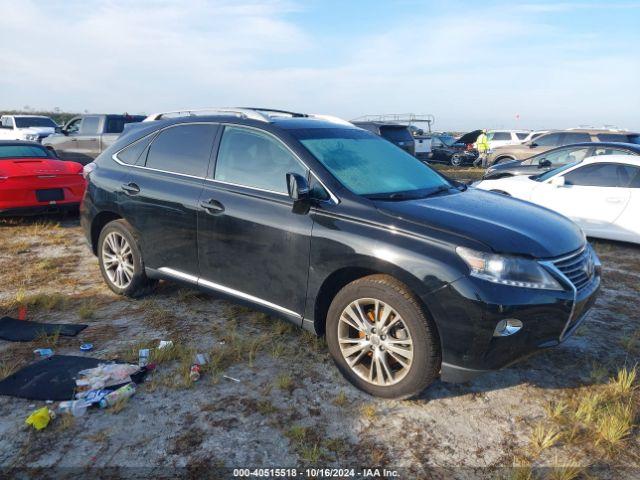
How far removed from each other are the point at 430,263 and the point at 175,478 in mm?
1747

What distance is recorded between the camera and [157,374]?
11.1ft

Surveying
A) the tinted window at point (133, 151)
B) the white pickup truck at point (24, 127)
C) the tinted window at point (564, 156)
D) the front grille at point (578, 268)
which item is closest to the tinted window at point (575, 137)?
the tinted window at point (564, 156)

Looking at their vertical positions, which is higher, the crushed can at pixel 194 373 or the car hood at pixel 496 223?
the car hood at pixel 496 223

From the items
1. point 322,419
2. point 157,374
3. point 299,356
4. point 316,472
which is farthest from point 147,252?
point 316,472

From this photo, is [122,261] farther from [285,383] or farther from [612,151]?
[612,151]

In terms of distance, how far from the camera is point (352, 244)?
313cm

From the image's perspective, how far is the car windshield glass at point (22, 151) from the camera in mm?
7886

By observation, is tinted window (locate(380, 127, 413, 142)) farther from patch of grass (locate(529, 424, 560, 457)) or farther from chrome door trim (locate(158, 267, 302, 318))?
patch of grass (locate(529, 424, 560, 457))

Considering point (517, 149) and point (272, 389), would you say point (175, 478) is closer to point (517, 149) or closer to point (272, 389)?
point (272, 389)

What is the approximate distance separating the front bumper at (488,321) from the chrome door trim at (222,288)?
3.62 feet

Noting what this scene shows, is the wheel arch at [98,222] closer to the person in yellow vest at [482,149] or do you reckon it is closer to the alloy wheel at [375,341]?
the alloy wheel at [375,341]

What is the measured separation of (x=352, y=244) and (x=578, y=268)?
1479mm

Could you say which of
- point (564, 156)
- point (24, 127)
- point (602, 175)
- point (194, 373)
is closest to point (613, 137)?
point (564, 156)

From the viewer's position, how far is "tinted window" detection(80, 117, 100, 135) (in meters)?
12.8
